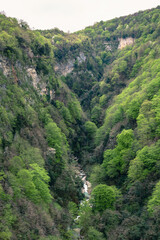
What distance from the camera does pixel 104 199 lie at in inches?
1812

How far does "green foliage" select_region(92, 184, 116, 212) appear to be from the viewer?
151 ft

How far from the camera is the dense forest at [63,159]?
3950 centimetres

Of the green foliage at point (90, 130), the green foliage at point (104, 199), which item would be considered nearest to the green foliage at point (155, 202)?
the green foliage at point (104, 199)

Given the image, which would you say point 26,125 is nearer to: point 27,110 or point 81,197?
point 27,110

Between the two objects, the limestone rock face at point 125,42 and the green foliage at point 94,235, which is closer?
the green foliage at point 94,235

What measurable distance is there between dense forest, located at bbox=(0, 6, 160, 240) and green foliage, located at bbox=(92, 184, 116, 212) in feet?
0.56

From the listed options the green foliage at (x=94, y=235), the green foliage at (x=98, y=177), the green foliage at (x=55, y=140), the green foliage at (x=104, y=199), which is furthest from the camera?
the green foliage at (x=55, y=140)

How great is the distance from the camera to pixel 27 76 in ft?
239

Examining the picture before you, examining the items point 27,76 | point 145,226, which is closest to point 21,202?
point 145,226

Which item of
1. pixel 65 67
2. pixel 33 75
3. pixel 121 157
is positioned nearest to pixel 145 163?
pixel 121 157

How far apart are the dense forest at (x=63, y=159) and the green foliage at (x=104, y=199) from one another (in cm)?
17

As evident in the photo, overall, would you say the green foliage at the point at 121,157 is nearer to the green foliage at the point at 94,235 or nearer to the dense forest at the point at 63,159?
the dense forest at the point at 63,159

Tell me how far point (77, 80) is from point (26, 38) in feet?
191

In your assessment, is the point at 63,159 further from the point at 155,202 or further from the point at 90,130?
the point at 90,130
